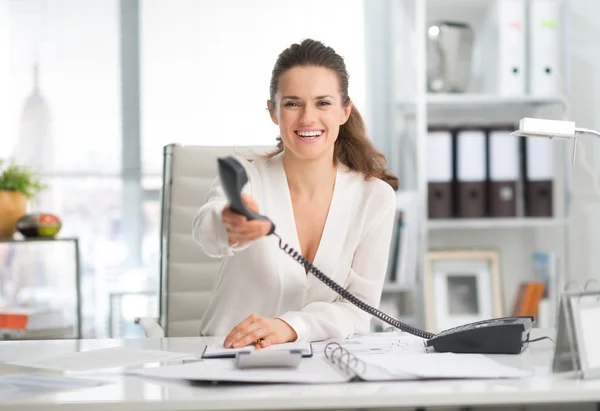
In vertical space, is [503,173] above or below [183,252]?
above

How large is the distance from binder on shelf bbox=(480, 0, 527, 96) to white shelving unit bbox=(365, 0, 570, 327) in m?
0.05

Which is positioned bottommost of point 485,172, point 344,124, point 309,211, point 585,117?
point 309,211

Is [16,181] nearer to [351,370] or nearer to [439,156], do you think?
[439,156]

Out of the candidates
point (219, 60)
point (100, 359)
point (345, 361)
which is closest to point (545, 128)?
point (345, 361)

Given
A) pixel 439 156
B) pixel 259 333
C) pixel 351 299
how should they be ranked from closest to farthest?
pixel 259 333
pixel 351 299
pixel 439 156

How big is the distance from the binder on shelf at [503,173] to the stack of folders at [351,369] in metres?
1.87

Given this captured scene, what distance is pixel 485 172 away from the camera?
9.80 ft

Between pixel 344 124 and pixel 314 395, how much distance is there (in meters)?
1.06

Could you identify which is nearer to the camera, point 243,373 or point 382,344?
point 243,373

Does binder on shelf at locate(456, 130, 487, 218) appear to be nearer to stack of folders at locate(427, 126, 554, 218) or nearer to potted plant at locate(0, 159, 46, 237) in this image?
stack of folders at locate(427, 126, 554, 218)

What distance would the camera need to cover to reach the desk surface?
36.4 inches

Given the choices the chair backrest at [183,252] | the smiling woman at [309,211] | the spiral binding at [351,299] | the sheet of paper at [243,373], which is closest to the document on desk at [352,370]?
the sheet of paper at [243,373]

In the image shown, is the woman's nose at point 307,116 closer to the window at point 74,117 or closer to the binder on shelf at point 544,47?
the binder on shelf at point 544,47

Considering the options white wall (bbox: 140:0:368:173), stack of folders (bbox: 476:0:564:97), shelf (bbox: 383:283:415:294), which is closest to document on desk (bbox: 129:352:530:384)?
shelf (bbox: 383:283:415:294)
